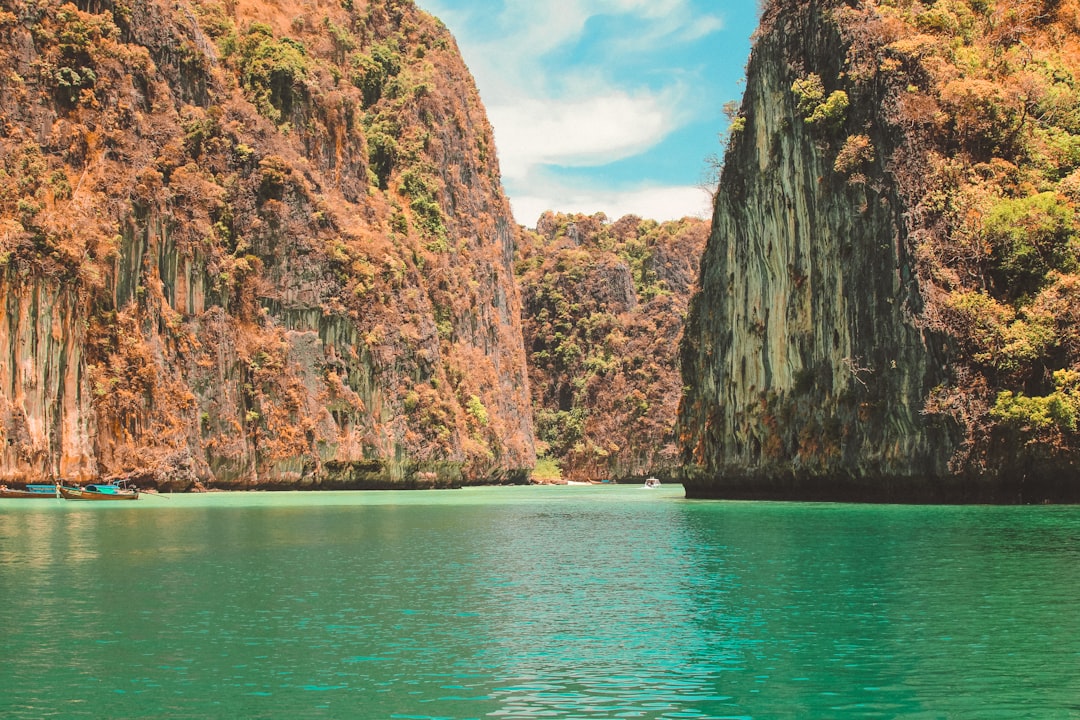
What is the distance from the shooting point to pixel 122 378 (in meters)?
55.8

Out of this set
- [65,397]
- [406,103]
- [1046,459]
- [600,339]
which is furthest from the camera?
[600,339]

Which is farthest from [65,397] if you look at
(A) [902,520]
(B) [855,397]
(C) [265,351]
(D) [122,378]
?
(A) [902,520]

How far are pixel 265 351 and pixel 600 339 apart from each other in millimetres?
67352

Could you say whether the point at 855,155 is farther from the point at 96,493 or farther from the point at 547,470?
the point at 547,470

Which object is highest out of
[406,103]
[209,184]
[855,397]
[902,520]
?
[406,103]

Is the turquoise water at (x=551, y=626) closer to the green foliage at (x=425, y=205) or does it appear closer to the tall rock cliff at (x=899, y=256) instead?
the tall rock cliff at (x=899, y=256)

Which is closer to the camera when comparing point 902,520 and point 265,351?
point 902,520

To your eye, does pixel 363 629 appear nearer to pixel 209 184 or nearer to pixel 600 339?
pixel 209 184

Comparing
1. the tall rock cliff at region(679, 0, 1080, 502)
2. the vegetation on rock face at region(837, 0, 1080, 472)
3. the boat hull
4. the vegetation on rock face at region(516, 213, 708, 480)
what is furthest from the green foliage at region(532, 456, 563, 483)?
the vegetation on rock face at region(837, 0, 1080, 472)

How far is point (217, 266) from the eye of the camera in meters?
63.0

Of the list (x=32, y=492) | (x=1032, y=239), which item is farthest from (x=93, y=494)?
(x=1032, y=239)

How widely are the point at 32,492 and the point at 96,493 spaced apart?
9.53 ft

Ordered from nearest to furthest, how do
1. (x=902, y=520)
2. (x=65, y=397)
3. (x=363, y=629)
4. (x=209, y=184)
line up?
(x=363, y=629) → (x=902, y=520) → (x=65, y=397) → (x=209, y=184)

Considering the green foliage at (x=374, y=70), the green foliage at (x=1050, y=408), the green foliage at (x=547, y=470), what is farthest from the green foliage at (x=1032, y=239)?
the green foliage at (x=547, y=470)
